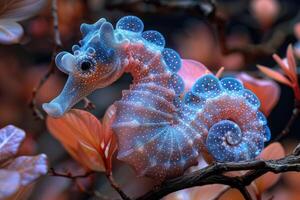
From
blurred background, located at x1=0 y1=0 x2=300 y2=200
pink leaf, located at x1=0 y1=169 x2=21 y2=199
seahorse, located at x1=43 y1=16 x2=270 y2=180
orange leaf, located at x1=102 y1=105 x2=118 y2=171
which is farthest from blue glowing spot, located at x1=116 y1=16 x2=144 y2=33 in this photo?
blurred background, located at x1=0 y1=0 x2=300 y2=200

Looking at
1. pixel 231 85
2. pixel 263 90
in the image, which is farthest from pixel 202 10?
pixel 231 85

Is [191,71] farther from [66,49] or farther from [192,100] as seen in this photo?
[66,49]

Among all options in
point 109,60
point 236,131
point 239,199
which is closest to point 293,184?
point 239,199

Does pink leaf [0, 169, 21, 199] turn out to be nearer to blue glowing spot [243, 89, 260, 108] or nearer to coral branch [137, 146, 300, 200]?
coral branch [137, 146, 300, 200]

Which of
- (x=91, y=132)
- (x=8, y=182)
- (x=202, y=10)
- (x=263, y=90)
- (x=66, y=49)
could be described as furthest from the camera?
(x=66, y=49)

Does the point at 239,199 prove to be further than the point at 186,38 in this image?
No

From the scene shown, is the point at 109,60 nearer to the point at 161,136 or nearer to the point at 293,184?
the point at 161,136
